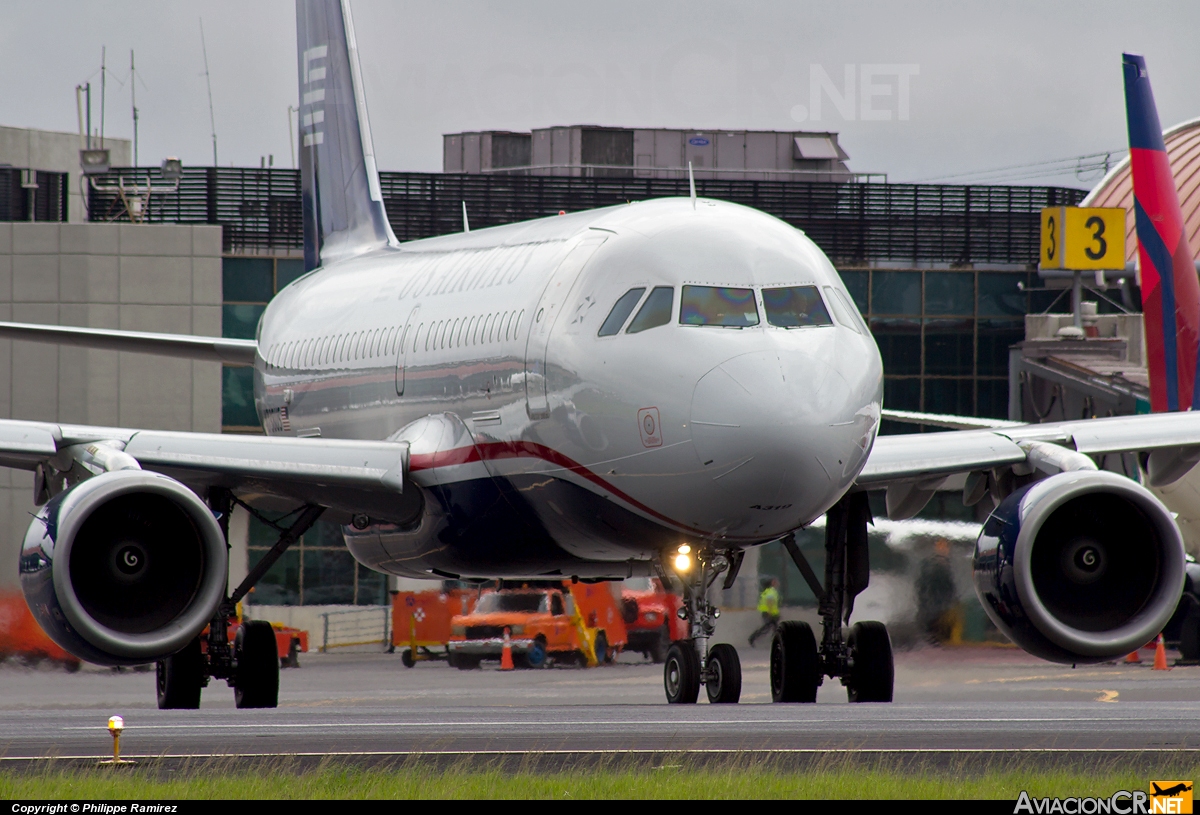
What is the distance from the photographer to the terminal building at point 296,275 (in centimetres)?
4256

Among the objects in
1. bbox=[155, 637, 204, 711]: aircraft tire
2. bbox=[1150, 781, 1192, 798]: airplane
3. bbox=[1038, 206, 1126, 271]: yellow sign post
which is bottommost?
bbox=[155, 637, 204, 711]: aircraft tire

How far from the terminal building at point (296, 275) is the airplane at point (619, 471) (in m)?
20.4

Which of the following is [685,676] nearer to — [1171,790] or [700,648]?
[700,648]

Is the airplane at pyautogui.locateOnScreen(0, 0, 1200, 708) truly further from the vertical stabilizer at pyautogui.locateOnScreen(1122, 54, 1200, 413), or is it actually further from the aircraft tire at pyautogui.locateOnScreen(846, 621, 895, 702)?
the vertical stabilizer at pyautogui.locateOnScreen(1122, 54, 1200, 413)

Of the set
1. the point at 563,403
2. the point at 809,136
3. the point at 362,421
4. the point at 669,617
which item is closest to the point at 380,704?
the point at 362,421

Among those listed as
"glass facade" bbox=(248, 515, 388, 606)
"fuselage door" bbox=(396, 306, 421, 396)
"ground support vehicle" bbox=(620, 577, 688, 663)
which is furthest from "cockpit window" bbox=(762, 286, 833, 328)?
"glass facade" bbox=(248, 515, 388, 606)

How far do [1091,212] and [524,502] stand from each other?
31.1 metres

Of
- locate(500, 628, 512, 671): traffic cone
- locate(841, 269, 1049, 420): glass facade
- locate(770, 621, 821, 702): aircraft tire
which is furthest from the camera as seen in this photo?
locate(841, 269, 1049, 420): glass facade

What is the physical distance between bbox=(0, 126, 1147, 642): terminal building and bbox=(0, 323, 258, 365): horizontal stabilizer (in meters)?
14.4

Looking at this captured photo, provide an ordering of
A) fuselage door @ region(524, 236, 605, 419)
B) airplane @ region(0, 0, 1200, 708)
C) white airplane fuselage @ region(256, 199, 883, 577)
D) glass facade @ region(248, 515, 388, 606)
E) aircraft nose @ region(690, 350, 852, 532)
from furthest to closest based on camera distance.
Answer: glass facade @ region(248, 515, 388, 606), fuselage door @ region(524, 236, 605, 419), airplane @ region(0, 0, 1200, 708), white airplane fuselage @ region(256, 199, 883, 577), aircraft nose @ region(690, 350, 852, 532)

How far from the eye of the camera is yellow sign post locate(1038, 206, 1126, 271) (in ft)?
145

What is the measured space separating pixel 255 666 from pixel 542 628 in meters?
14.6

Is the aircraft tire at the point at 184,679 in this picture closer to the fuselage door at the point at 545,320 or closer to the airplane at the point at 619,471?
the airplane at the point at 619,471

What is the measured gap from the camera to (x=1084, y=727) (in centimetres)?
1312
